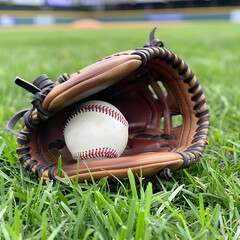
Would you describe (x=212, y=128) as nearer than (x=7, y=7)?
Yes

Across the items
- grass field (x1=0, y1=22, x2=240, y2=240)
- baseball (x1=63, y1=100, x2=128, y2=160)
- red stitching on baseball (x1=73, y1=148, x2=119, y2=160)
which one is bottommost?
grass field (x1=0, y1=22, x2=240, y2=240)

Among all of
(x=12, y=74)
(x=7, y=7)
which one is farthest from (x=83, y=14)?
(x=12, y=74)

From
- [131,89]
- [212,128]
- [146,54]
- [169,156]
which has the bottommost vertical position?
[212,128]

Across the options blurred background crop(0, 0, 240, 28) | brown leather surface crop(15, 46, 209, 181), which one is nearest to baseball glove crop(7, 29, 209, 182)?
brown leather surface crop(15, 46, 209, 181)

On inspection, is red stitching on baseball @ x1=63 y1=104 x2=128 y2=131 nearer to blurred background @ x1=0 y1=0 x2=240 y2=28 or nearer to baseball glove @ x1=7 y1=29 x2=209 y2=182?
baseball glove @ x1=7 y1=29 x2=209 y2=182

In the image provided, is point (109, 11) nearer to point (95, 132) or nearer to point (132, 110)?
point (132, 110)

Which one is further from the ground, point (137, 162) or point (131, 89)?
point (131, 89)

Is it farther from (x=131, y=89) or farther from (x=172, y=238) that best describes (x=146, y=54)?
(x=172, y=238)
